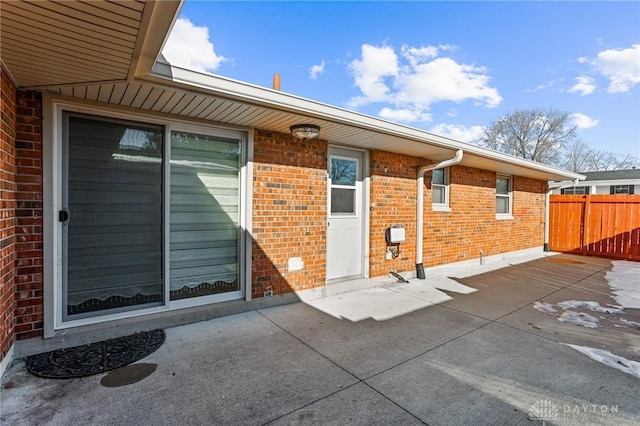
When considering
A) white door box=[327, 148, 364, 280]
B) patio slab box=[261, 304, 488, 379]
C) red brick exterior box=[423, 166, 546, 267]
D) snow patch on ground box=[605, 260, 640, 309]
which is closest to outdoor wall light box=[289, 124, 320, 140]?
white door box=[327, 148, 364, 280]

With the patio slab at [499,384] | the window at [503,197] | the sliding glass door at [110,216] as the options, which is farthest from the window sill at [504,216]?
→ the sliding glass door at [110,216]

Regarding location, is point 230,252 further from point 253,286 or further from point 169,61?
point 169,61

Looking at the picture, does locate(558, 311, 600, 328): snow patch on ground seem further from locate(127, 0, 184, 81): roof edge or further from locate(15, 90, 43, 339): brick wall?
locate(15, 90, 43, 339): brick wall

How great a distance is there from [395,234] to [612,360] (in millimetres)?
3141

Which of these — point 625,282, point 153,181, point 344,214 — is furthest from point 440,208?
point 153,181

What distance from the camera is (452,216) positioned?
681 cm

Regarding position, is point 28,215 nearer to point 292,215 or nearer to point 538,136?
point 292,215

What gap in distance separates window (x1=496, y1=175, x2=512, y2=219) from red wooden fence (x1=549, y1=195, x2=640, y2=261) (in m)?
2.74

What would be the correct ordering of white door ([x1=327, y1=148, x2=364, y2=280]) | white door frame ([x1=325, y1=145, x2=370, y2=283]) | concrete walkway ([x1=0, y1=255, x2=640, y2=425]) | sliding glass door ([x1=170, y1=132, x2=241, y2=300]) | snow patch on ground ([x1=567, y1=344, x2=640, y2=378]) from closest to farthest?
concrete walkway ([x1=0, y1=255, x2=640, y2=425]) < snow patch on ground ([x1=567, y1=344, x2=640, y2=378]) < sliding glass door ([x1=170, y1=132, x2=241, y2=300]) < white door ([x1=327, y1=148, x2=364, y2=280]) < white door frame ([x1=325, y1=145, x2=370, y2=283])

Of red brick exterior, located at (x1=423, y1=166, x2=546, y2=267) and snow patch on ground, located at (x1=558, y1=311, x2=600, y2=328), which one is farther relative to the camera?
red brick exterior, located at (x1=423, y1=166, x2=546, y2=267)

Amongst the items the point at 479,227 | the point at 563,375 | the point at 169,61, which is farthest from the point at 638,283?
the point at 169,61

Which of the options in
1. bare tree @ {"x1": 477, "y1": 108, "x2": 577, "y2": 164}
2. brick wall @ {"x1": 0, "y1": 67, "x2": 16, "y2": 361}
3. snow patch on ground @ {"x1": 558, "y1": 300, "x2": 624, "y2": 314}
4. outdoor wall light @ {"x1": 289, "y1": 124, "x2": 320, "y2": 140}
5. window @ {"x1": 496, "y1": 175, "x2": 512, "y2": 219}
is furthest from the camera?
bare tree @ {"x1": 477, "y1": 108, "x2": 577, "y2": 164}

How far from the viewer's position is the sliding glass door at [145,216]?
10.1 feet

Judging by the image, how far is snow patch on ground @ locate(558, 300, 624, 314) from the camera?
4.22 metres
